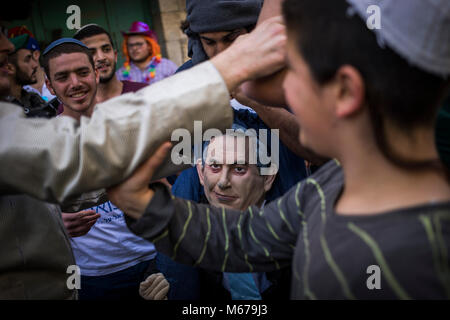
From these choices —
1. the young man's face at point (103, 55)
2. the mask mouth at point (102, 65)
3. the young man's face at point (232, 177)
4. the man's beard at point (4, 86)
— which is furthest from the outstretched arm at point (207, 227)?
the mask mouth at point (102, 65)

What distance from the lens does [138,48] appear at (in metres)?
6.30

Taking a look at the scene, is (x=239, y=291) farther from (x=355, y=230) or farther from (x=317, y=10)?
(x=317, y=10)

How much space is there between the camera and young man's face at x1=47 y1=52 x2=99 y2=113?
3322 mm

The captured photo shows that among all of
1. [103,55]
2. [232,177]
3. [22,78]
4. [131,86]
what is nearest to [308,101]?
[232,177]

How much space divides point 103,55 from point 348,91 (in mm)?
3850

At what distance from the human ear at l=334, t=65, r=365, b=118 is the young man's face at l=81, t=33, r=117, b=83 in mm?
3534

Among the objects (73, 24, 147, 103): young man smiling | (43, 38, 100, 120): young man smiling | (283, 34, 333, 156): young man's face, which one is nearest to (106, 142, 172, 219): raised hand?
(283, 34, 333, 156): young man's face

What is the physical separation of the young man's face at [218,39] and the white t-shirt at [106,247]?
1.30m

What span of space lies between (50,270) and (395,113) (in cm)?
125

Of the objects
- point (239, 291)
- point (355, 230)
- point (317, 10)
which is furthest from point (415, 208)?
point (239, 291)

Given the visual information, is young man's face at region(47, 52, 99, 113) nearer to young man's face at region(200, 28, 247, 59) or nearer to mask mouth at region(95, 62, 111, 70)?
mask mouth at region(95, 62, 111, 70)

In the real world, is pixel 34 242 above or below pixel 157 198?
below

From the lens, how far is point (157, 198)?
44.6 inches
